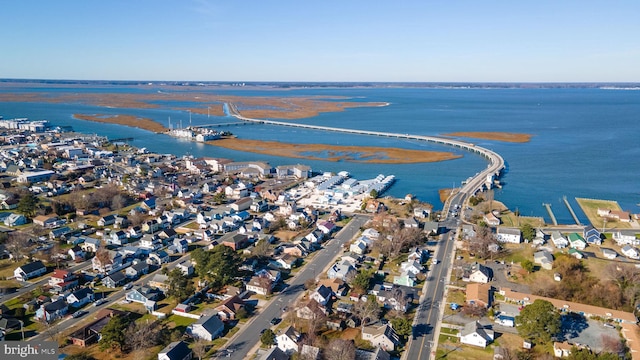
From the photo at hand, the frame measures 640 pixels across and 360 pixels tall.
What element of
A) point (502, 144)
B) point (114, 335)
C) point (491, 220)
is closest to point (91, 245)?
point (114, 335)

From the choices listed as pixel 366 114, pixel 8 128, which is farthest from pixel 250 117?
pixel 8 128

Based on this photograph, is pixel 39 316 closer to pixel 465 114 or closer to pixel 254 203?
pixel 254 203

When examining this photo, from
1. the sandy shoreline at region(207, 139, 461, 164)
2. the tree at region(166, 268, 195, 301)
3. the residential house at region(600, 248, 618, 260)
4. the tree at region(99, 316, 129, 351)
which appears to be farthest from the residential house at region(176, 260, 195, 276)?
the sandy shoreline at region(207, 139, 461, 164)

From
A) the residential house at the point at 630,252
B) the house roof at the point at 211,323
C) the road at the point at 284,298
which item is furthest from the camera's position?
the residential house at the point at 630,252

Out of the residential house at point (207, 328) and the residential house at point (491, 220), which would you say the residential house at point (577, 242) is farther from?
the residential house at point (207, 328)

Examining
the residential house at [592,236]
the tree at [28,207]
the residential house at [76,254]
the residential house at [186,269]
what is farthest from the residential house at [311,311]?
the tree at [28,207]

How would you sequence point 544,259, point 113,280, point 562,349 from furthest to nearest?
point 544,259
point 113,280
point 562,349

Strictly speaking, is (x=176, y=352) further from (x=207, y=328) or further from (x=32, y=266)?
(x=32, y=266)
